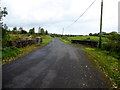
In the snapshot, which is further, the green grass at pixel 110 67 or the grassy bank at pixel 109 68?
the green grass at pixel 110 67

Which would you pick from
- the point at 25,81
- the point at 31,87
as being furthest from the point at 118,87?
the point at 25,81

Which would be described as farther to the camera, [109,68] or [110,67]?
[110,67]

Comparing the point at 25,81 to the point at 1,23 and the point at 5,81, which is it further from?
the point at 1,23

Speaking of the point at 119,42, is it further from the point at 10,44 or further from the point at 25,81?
the point at 10,44

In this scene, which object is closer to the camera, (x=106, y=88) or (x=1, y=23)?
(x=106, y=88)

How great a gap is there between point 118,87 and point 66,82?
2.41m

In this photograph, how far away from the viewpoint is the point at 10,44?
11742 mm

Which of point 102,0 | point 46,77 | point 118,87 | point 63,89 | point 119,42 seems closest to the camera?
point 63,89

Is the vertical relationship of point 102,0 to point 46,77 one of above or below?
above

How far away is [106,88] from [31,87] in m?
3.28

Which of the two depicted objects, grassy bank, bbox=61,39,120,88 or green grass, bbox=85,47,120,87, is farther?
green grass, bbox=85,47,120,87

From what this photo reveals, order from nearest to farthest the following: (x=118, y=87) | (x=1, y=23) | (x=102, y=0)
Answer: (x=118, y=87), (x=1, y=23), (x=102, y=0)

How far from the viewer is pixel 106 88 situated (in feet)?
13.9

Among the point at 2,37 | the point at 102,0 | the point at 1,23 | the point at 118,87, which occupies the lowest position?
the point at 118,87
